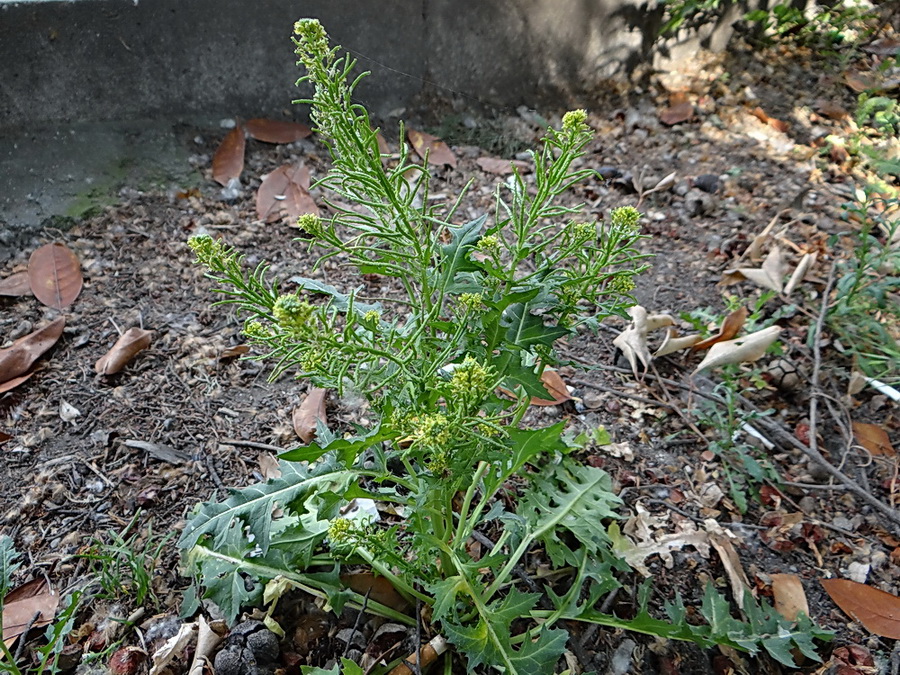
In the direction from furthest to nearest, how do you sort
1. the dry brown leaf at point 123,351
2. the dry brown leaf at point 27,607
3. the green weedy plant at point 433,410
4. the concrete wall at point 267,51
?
the concrete wall at point 267,51, the dry brown leaf at point 123,351, the dry brown leaf at point 27,607, the green weedy plant at point 433,410

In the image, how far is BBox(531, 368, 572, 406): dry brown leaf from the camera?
2.36 meters

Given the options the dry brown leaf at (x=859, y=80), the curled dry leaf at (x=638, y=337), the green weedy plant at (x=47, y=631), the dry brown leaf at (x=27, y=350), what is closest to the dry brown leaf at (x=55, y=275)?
the dry brown leaf at (x=27, y=350)

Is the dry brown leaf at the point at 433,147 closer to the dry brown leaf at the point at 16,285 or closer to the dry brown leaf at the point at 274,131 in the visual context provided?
the dry brown leaf at the point at 274,131

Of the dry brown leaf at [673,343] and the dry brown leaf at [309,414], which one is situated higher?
the dry brown leaf at [673,343]

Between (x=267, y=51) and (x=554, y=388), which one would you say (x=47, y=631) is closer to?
(x=554, y=388)

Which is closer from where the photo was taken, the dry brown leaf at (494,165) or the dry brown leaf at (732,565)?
the dry brown leaf at (732,565)

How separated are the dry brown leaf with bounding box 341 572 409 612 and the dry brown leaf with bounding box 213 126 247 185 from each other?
83.0 inches

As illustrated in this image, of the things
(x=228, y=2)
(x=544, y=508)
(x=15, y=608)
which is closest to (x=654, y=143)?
(x=228, y=2)

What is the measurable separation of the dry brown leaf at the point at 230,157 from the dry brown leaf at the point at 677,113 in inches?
90.8

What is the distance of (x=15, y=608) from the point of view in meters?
1.74

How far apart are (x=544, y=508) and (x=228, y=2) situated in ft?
9.01

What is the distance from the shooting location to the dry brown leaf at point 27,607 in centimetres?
170

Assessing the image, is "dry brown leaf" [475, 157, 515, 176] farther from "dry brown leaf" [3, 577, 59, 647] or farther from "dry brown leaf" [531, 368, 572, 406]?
"dry brown leaf" [3, 577, 59, 647]

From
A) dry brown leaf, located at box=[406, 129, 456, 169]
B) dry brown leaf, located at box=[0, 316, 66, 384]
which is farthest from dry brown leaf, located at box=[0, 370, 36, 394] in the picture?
dry brown leaf, located at box=[406, 129, 456, 169]
